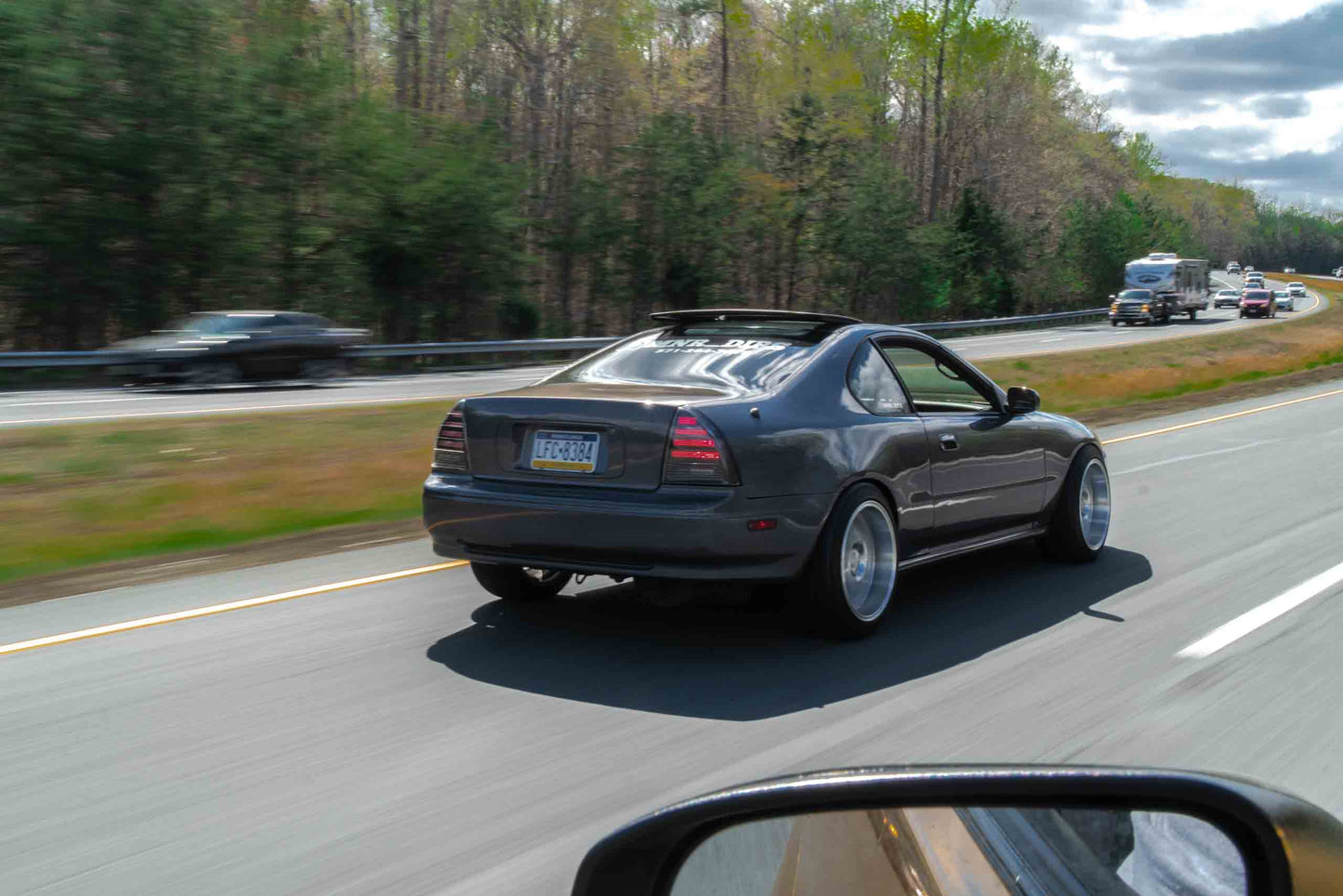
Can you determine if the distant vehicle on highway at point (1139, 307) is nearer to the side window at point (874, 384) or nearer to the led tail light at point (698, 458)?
the side window at point (874, 384)

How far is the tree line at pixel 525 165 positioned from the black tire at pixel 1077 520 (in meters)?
30.1

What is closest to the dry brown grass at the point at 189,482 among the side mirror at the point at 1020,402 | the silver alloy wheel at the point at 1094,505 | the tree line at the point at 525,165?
the side mirror at the point at 1020,402

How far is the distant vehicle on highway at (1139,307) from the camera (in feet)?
200

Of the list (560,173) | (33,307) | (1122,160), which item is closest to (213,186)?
(33,307)

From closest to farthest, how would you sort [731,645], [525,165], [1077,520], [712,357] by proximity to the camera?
[731,645], [712,357], [1077,520], [525,165]

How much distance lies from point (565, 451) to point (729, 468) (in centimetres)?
75

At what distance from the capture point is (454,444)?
6270 millimetres

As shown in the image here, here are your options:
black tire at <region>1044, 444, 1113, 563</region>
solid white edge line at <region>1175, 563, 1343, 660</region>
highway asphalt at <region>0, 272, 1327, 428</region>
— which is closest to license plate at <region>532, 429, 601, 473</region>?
solid white edge line at <region>1175, 563, 1343, 660</region>

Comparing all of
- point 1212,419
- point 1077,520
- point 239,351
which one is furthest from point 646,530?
point 239,351

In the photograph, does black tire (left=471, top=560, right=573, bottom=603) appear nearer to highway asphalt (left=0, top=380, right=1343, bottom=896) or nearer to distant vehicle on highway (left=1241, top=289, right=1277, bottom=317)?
highway asphalt (left=0, top=380, right=1343, bottom=896)

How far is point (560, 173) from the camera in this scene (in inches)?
1993

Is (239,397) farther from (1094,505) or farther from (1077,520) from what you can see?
(1077,520)

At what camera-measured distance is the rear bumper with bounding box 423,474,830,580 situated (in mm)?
5598

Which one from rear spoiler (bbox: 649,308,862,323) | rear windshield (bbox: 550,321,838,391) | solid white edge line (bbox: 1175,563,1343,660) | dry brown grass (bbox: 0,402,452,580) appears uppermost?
rear spoiler (bbox: 649,308,862,323)
